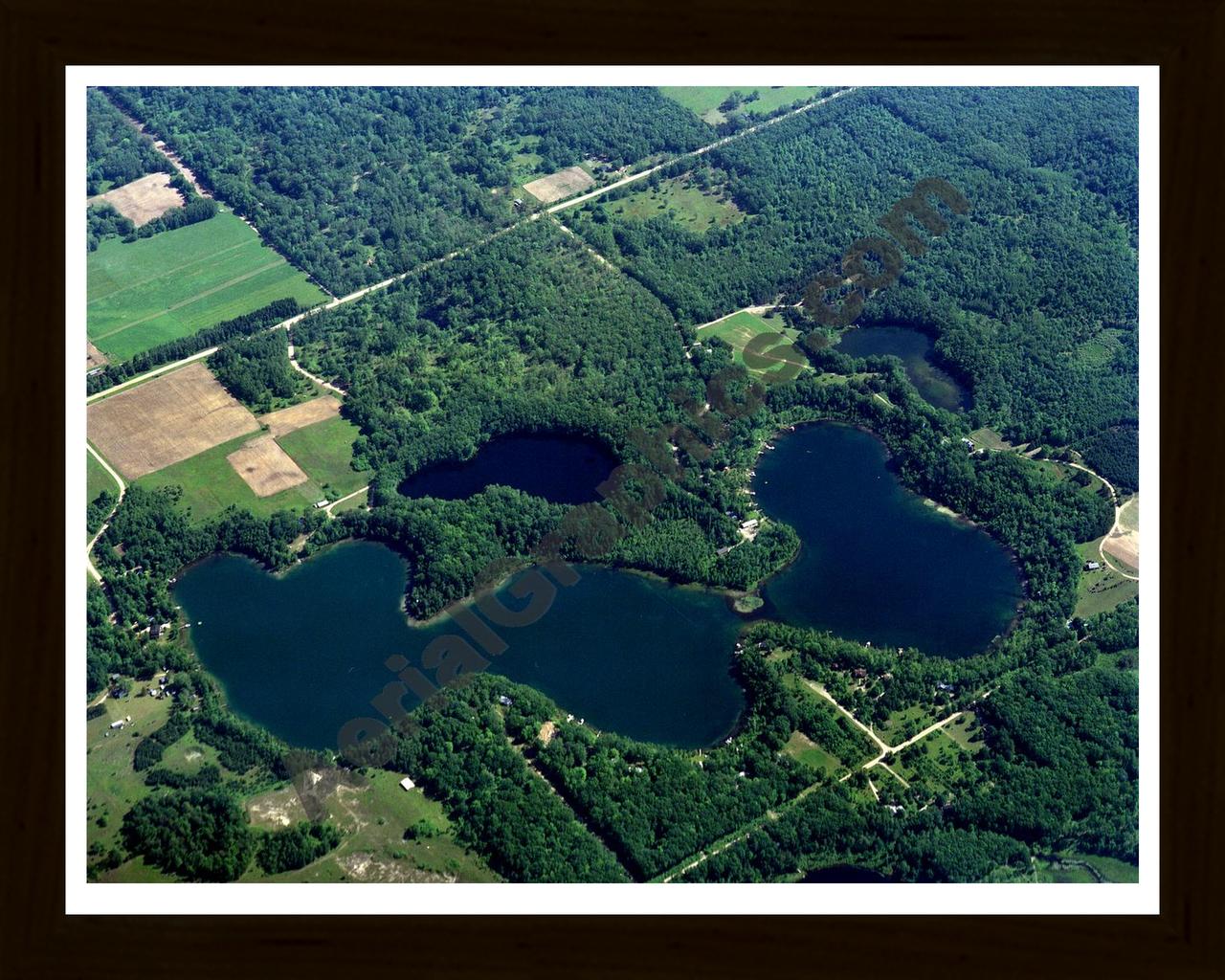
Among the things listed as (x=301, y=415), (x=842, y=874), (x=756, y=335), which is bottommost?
(x=842, y=874)

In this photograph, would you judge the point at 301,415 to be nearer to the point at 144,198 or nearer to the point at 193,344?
the point at 193,344

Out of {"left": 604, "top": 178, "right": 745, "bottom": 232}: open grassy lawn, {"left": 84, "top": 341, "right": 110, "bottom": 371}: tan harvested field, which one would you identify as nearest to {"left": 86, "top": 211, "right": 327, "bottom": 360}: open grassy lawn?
{"left": 84, "top": 341, "right": 110, "bottom": 371}: tan harvested field

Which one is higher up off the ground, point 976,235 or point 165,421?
point 165,421

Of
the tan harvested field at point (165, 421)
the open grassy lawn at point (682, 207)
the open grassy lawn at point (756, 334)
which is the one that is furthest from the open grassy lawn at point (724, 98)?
the tan harvested field at point (165, 421)

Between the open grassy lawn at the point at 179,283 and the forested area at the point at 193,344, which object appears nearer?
the forested area at the point at 193,344

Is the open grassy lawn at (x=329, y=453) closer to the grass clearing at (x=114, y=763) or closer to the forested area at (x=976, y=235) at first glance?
the grass clearing at (x=114, y=763)

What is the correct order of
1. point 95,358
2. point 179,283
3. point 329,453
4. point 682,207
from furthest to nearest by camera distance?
point 682,207 < point 179,283 < point 95,358 < point 329,453

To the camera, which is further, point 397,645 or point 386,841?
point 397,645

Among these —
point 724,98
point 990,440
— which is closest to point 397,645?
point 990,440
